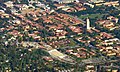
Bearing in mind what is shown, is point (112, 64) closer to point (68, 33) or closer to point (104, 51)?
point (104, 51)

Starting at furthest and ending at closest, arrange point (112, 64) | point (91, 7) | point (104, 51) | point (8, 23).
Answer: point (91, 7), point (8, 23), point (104, 51), point (112, 64)

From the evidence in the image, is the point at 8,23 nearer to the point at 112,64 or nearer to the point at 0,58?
the point at 0,58

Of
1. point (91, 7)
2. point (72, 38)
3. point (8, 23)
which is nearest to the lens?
point (72, 38)

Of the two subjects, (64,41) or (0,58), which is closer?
(0,58)

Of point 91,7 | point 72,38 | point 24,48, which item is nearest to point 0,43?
point 24,48

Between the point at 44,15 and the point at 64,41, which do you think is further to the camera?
the point at 44,15

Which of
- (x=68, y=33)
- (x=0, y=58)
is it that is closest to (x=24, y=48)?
(x=0, y=58)
